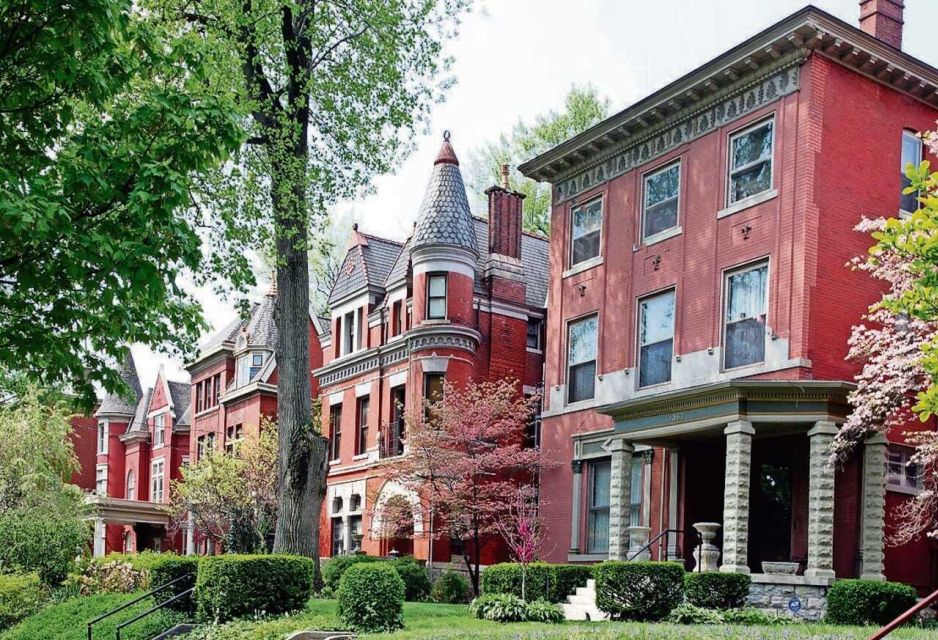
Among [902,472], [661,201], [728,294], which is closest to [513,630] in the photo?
[902,472]

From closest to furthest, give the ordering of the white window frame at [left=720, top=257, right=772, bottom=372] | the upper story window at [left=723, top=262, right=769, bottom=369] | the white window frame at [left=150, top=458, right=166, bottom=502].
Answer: the white window frame at [left=720, top=257, right=772, bottom=372]
the upper story window at [left=723, top=262, right=769, bottom=369]
the white window frame at [left=150, top=458, right=166, bottom=502]

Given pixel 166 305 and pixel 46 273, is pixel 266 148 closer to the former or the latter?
pixel 166 305

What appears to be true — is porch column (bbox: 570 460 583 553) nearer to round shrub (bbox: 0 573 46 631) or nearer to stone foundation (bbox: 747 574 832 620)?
stone foundation (bbox: 747 574 832 620)

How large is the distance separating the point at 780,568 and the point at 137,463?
48.2 metres

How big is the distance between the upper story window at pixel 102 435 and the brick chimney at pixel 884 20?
5137 centimetres

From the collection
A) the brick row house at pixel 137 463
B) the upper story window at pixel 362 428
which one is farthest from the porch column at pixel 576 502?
the brick row house at pixel 137 463

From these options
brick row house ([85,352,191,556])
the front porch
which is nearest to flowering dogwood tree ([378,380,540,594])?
the front porch

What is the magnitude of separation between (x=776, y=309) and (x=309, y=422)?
31.1 feet

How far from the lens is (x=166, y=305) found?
13.0 metres

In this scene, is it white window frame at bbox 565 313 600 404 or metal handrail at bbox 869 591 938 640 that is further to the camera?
white window frame at bbox 565 313 600 404

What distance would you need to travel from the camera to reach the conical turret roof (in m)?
34.0

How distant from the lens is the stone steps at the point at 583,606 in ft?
67.4

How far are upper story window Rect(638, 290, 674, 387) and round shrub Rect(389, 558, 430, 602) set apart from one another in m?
8.00

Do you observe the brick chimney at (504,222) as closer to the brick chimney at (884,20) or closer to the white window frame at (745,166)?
the white window frame at (745,166)
